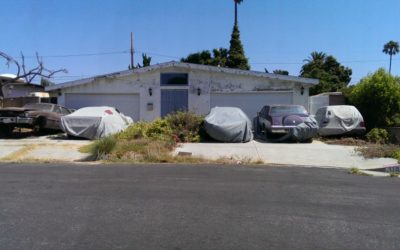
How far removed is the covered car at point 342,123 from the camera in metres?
17.3

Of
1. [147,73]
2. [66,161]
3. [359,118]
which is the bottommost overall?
[66,161]

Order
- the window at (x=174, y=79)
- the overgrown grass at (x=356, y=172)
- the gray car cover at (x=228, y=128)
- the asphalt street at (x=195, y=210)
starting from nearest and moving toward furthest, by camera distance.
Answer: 1. the asphalt street at (x=195, y=210)
2. the overgrown grass at (x=356, y=172)
3. the gray car cover at (x=228, y=128)
4. the window at (x=174, y=79)

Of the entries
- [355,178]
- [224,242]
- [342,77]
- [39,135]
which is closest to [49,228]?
[224,242]

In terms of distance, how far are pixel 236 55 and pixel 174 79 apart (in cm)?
2282

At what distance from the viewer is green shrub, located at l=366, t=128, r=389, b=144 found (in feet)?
54.4

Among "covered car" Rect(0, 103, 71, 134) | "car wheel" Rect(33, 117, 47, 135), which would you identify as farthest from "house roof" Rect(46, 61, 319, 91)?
"car wheel" Rect(33, 117, 47, 135)

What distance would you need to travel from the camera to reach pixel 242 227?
222 inches

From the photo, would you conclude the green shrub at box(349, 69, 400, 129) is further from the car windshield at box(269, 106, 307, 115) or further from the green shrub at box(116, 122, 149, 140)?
the green shrub at box(116, 122, 149, 140)

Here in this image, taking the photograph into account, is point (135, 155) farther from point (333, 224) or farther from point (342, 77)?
point (342, 77)

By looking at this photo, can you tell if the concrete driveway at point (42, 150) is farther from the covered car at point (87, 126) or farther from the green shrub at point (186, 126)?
the green shrub at point (186, 126)

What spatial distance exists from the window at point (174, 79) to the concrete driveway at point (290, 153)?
741cm

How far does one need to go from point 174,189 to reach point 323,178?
3.73 meters

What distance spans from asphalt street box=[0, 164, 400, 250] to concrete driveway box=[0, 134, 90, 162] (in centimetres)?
294

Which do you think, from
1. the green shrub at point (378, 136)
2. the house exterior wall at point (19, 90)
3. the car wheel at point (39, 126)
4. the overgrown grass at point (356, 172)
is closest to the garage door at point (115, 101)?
the car wheel at point (39, 126)
